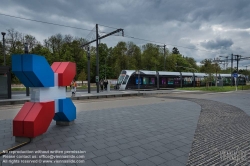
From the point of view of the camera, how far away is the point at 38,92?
187 inches

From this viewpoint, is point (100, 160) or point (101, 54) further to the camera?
point (101, 54)

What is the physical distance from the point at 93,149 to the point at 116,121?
2817 mm

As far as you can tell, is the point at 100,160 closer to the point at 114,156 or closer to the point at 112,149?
the point at 114,156

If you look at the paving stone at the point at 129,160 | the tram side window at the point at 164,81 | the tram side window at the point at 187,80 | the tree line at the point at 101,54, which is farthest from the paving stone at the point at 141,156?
the tree line at the point at 101,54

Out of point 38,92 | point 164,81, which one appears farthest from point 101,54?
point 38,92

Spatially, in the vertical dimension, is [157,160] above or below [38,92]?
below

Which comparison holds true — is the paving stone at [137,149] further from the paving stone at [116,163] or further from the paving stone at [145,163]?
the paving stone at [116,163]

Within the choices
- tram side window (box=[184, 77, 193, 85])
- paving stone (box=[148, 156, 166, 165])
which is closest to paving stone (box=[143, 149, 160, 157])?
paving stone (box=[148, 156, 166, 165])

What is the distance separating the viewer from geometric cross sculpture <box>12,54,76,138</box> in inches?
169

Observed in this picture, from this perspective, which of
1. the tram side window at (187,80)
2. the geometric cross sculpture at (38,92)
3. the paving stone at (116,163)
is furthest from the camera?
the tram side window at (187,80)

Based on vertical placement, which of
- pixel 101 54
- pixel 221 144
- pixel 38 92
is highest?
pixel 101 54

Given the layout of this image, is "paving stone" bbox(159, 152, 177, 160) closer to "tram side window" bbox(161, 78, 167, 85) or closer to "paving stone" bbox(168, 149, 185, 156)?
"paving stone" bbox(168, 149, 185, 156)

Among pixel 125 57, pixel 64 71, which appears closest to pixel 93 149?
pixel 64 71

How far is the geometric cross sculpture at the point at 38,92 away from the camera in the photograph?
4285mm
